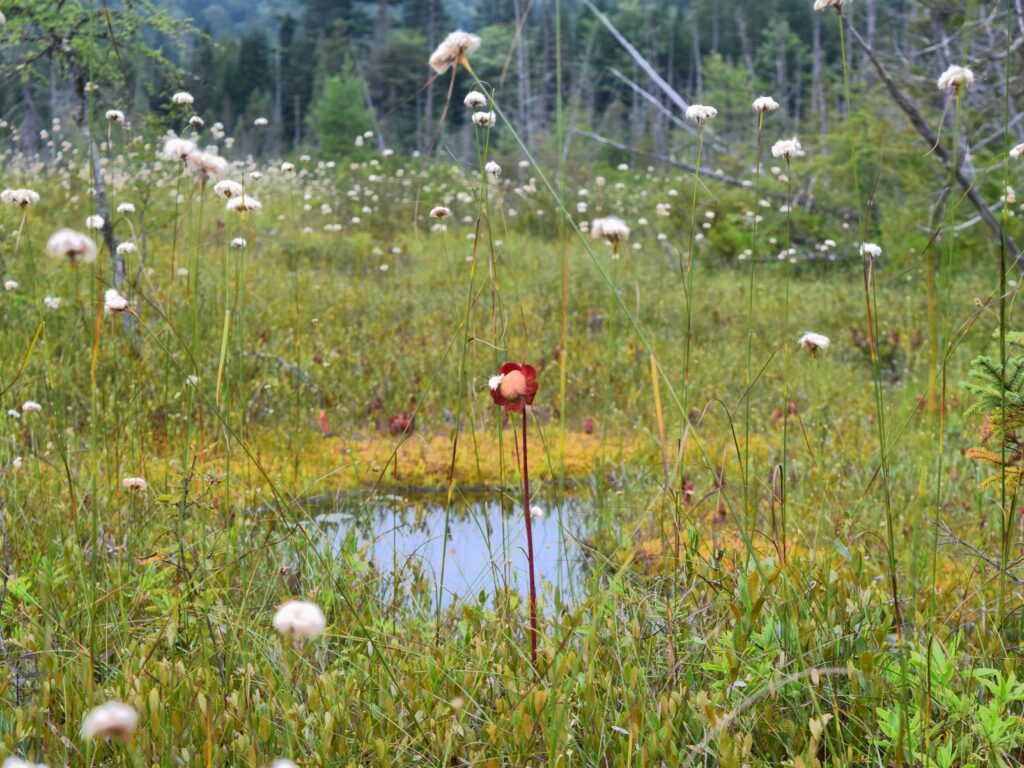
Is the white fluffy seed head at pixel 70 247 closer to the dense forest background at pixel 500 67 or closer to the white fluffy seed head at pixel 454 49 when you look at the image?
the white fluffy seed head at pixel 454 49

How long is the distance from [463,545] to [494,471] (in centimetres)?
89

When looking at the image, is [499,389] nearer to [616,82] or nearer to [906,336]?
[906,336]

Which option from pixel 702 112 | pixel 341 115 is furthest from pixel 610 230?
pixel 341 115

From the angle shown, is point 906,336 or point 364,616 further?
point 906,336

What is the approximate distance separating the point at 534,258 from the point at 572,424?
4495 millimetres

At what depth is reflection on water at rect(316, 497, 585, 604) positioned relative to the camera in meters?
2.56


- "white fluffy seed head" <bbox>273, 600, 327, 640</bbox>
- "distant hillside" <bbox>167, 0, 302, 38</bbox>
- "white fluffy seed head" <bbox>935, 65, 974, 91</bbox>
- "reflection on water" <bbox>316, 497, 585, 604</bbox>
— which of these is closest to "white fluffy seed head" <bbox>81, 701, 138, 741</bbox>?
"white fluffy seed head" <bbox>273, 600, 327, 640</bbox>

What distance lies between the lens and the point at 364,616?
2359mm

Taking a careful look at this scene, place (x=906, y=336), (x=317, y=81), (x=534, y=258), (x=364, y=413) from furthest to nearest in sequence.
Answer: (x=317, y=81), (x=534, y=258), (x=906, y=336), (x=364, y=413)

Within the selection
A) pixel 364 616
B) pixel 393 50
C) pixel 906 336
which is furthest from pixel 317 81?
pixel 364 616

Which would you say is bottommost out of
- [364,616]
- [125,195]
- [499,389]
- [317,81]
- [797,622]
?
[364,616]

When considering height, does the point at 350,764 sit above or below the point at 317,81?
below

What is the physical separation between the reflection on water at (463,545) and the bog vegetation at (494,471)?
1.4 inches

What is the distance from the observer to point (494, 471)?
13.6 ft
